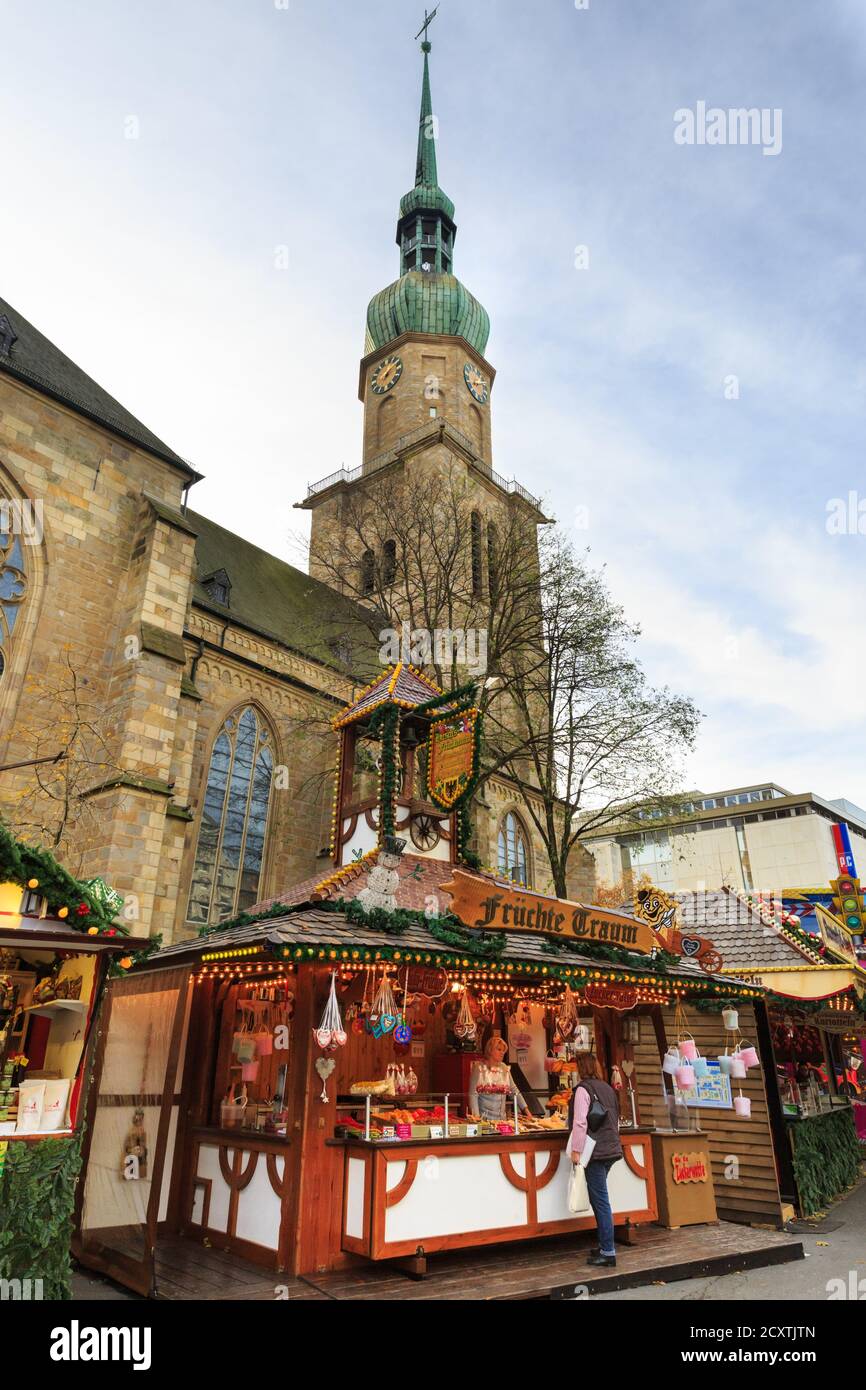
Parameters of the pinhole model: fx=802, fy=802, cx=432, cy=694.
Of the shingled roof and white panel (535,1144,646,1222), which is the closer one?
white panel (535,1144,646,1222)

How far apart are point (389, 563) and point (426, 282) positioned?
22224 millimetres

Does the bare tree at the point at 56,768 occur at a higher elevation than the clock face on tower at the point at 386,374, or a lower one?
lower

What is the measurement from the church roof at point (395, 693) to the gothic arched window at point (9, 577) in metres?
7.94

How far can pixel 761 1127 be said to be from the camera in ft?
36.6

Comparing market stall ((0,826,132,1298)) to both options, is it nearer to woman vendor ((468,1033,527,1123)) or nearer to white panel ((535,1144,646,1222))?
woman vendor ((468,1033,527,1123))

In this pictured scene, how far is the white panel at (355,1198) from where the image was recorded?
6992 millimetres

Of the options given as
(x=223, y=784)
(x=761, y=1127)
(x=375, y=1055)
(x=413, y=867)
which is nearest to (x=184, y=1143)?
(x=375, y=1055)

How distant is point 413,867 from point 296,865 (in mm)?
11510

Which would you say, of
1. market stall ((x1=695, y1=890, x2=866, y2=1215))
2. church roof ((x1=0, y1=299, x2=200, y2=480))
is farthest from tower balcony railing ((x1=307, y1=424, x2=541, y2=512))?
market stall ((x1=695, y1=890, x2=866, y2=1215))

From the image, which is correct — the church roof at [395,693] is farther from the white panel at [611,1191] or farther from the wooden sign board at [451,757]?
the white panel at [611,1191]

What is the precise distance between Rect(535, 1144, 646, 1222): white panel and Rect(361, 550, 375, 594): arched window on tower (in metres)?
14.3

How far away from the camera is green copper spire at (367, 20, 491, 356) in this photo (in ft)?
125

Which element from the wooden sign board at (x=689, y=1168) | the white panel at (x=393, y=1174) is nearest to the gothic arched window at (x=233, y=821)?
the wooden sign board at (x=689, y=1168)
